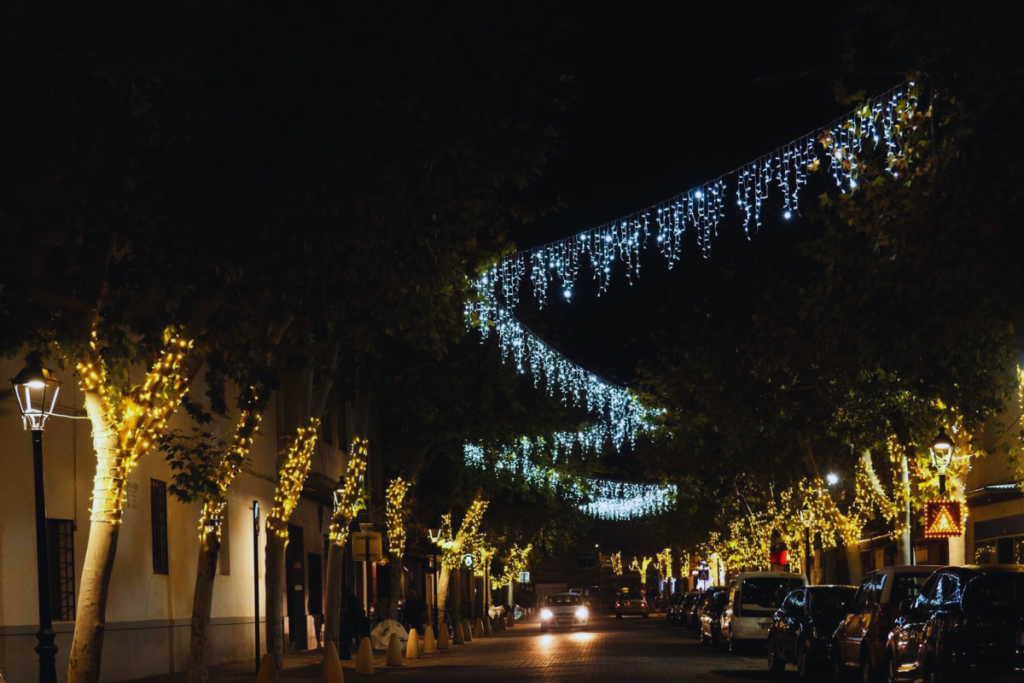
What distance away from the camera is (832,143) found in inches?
749

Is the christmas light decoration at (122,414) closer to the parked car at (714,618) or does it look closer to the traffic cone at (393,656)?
the traffic cone at (393,656)

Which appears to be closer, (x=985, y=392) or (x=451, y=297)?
(x=451, y=297)

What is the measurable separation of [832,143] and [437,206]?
17.8 feet

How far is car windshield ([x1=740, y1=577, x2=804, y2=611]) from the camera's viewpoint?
32156 millimetres

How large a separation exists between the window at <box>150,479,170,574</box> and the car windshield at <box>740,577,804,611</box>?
13.4 m

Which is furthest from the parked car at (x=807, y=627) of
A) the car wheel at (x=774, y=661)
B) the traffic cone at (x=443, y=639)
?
the traffic cone at (x=443, y=639)

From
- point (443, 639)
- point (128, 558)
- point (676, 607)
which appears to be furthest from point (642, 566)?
point (128, 558)

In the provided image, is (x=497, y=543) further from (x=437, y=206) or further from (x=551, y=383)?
(x=437, y=206)

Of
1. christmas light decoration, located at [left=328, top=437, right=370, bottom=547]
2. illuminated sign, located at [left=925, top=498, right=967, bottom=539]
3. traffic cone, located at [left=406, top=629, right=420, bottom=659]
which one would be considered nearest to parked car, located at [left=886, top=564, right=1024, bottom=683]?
illuminated sign, located at [left=925, top=498, right=967, bottom=539]

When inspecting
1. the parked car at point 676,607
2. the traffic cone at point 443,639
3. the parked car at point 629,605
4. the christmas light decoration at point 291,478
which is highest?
the christmas light decoration at point 291,478

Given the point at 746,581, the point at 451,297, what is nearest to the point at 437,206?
the point at 451,297

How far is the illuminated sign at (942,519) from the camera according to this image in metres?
24.6

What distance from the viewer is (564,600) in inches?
2387

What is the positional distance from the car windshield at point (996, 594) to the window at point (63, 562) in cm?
1259
